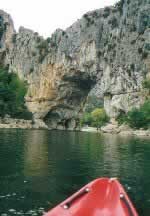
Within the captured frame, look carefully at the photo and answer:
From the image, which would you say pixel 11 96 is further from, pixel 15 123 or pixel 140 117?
pixel 140 117

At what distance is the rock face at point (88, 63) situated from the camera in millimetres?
104188

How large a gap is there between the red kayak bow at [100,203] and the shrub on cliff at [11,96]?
78.3 m

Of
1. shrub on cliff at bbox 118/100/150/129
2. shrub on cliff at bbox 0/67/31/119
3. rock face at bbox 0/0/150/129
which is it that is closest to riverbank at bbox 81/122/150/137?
shrub on cliff at bbox 118/100/150/129

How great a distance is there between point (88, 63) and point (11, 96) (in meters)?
28.3

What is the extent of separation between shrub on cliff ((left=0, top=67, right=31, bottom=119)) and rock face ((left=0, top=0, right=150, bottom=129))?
15.4m

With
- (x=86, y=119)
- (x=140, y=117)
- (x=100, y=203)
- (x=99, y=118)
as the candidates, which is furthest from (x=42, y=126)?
(x=100, y=203)

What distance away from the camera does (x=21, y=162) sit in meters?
25.1

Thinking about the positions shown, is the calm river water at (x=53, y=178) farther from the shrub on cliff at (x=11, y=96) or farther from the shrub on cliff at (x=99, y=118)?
the shrub on cliff at (x=99, y=118)

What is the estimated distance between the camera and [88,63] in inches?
4392

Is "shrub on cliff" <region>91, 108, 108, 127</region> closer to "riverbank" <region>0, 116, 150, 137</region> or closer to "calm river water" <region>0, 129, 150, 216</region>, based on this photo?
"riverbank" <region>0, 116, 150, 137</region>

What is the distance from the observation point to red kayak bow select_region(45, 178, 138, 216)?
9.73 m

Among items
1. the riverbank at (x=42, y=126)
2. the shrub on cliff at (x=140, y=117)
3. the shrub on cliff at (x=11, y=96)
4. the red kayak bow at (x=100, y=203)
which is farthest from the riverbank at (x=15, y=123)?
the red kayak bow at (x=100, y=203)

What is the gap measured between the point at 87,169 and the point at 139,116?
236 feet

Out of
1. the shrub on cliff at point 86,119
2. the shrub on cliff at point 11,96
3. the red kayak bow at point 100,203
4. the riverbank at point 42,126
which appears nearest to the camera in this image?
the red kayak bow at point 100,203
